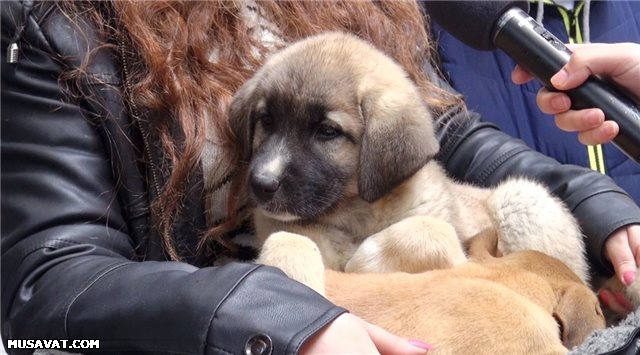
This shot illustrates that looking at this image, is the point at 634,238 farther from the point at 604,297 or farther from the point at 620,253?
the point at 604,297

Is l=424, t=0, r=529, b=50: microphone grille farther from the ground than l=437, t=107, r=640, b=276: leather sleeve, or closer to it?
farther from the ground

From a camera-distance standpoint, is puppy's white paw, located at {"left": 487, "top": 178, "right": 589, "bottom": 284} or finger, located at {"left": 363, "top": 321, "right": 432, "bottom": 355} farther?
puppy's white paw, located at {"left": 487, "top": 178, "right": 589, "bottom": 284}

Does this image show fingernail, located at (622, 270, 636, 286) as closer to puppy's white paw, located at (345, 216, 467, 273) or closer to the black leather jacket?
the black leather jacket

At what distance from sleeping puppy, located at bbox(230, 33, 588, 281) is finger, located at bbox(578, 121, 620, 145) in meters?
0.40

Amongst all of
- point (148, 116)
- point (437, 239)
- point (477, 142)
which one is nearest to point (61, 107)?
point (148, 116)

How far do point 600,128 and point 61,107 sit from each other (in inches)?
47.7

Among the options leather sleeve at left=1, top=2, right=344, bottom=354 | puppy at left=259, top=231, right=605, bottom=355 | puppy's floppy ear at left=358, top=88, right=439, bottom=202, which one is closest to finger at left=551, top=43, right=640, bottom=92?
puppy at left=259, top=231, right=605, bottom=355

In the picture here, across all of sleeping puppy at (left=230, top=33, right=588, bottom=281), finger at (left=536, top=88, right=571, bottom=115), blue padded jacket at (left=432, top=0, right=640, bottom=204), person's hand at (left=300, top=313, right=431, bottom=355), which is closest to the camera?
person's hand at (left=300, top=313, right=431, bottom=355)

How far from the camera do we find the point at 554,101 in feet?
5.39

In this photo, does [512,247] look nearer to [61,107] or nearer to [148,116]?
[148,116]

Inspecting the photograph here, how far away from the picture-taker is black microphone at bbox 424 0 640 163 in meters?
1.48

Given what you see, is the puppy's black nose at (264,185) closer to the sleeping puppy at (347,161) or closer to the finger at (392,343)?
the sleeping puppy at (347,161)

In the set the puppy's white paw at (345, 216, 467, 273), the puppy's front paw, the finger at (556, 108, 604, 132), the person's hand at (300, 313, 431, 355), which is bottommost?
the puppy's white paw at (345, 216, 467, 273)

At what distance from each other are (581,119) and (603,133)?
117mm
